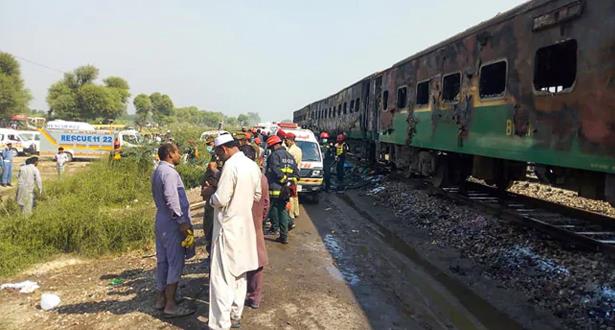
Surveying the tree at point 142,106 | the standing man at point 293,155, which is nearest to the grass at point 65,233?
the standing man at point 293,155

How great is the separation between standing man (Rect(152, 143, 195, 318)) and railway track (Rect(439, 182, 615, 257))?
17.0 feet

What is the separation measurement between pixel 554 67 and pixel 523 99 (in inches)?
26.3

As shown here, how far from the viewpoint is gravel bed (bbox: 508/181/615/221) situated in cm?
877

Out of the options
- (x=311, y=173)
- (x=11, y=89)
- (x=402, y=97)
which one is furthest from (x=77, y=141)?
(x=11, y=89)

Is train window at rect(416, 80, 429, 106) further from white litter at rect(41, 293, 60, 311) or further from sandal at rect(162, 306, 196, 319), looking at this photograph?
white litter at rect(41, 293, 60, 311)

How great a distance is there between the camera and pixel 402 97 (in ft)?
39.5

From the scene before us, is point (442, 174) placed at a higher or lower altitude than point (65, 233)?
higher

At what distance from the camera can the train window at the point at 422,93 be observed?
401 inches

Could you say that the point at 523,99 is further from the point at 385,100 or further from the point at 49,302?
the point at 385,100

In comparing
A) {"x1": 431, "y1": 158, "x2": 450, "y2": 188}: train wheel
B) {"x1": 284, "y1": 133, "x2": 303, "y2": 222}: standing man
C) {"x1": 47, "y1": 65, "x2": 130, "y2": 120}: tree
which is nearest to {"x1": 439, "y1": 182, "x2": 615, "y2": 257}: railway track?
{"x1": 431, "y1": 158, "x2": 450, "y2": 188}: train wheel

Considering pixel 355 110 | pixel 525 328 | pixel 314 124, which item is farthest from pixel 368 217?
pixel 314 124

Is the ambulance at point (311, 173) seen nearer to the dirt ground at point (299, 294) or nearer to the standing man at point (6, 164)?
the dirt ground at point (299, 294)

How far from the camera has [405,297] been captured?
16.5 ft

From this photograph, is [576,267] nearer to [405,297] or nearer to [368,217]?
[405,297]
